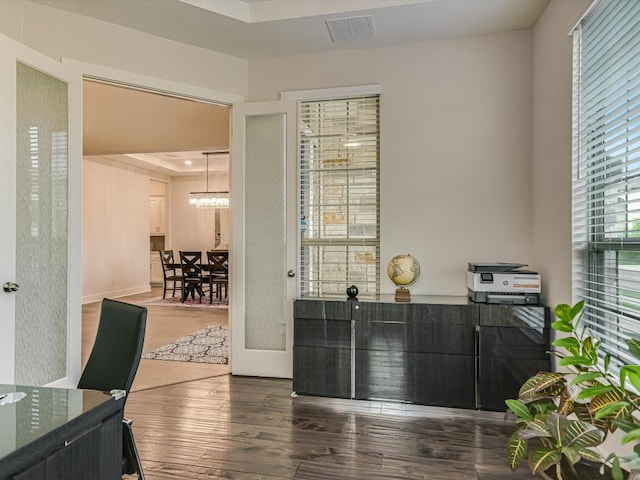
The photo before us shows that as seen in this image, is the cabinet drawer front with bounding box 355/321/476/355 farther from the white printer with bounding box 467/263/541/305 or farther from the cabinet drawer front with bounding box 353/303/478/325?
the white printer with bounding box 467/263/541/305

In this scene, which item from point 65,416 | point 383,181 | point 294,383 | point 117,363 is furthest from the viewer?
point 383,181

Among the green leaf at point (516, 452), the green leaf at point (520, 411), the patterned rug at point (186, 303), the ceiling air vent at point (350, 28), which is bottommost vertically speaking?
the patterned rug at point (186, 303)

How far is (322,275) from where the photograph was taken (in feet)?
12.2

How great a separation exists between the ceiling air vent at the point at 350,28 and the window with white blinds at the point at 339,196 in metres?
0.50

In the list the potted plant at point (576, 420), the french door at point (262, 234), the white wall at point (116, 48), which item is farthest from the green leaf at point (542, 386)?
the white wall at point (116, 48)

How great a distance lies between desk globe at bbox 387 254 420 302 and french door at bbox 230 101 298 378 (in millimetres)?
932

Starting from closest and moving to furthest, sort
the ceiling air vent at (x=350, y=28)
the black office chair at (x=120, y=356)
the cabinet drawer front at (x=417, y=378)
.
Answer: the black office chair at (x=120, y=356)
the cabinet drawer front at (x=417, y=378)
the ceiling air vent at (x=350, y=28)

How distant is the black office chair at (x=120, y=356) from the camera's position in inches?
62.9

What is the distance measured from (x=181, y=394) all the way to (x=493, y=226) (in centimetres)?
288

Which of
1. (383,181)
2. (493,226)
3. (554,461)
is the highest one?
(383,181)

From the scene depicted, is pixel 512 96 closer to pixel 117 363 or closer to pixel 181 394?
pixel 117 363

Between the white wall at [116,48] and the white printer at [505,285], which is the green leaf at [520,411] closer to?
the white printer at [505,285]

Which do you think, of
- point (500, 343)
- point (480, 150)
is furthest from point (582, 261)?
point (480, 150)

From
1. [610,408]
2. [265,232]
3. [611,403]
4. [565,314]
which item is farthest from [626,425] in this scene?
[265,232]
